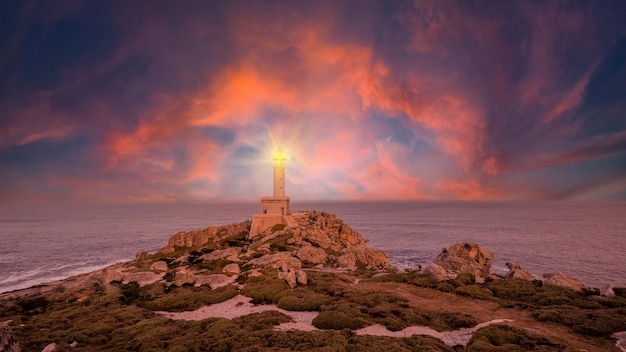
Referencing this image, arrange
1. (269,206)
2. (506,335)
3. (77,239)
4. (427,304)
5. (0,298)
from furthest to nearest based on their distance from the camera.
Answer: (77,239) < (269,206) < (0,298) < (427,304) < (506,335)

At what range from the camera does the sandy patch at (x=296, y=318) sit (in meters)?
19.9

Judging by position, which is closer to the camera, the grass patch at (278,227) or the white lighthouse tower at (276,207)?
the grass patch at (278,227)

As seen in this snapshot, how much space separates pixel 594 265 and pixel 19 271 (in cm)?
11376

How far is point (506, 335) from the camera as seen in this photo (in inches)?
736

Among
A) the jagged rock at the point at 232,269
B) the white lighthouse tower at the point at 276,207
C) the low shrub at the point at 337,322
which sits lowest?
the jagged rock at the point at 232,269

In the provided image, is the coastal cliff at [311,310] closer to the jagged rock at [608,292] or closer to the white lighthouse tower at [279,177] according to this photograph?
the jagged rock at [608,292]

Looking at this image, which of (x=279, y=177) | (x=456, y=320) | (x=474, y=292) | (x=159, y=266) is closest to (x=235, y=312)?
(x=456, y=320)

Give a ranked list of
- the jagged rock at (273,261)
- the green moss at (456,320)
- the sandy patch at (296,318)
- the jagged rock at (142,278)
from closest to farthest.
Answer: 1. the sandy patch at (296,318)
2. the green moss at (456,320)
3. the jagged rock at (142,278)
4. the jagged rock at (273,261)

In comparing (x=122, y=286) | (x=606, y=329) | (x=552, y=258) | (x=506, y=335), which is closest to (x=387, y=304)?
(x=506, y=335)

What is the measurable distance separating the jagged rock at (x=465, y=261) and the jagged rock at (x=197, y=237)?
4398 cm

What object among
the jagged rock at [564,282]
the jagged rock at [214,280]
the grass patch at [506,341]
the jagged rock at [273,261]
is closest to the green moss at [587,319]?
the grass patch at [506,341]

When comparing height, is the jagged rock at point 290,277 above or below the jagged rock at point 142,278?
above

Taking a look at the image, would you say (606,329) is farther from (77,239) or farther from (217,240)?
(77,239)

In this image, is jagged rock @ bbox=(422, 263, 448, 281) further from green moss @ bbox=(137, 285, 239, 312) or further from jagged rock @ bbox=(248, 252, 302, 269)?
green moss @ bbox=(137, 285, 239, 312)
